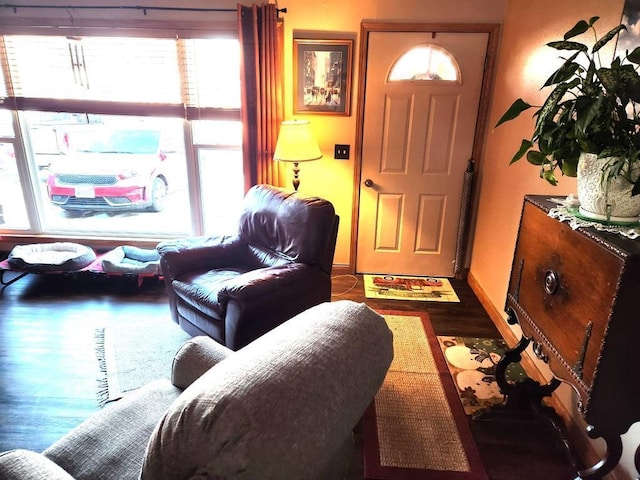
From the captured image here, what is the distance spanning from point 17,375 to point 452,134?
328 cm

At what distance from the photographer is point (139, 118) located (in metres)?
3.42

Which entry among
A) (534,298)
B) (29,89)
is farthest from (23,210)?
(534,298)

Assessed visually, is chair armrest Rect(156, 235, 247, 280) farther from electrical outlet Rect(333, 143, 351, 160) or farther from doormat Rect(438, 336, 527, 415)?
doormat Rect(438, 336, 527, 415)

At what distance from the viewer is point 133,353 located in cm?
242

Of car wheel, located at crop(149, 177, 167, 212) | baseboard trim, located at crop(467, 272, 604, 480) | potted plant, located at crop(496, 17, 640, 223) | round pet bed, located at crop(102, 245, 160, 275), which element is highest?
potted plant, located at crop(496, 17, 640, 223)

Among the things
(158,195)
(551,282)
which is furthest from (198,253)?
(551,282)

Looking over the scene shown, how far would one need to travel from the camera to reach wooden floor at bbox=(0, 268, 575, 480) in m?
1.78

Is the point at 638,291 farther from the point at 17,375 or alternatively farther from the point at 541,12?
the point at 17,375

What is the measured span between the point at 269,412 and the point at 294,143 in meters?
2.41

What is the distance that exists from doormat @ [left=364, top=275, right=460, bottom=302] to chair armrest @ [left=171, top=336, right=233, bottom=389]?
1.92 m

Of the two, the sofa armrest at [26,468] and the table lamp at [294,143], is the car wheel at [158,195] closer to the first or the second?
the table lamp at [294,143]

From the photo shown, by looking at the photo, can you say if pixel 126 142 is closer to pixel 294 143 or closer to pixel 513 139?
pixel 294 143

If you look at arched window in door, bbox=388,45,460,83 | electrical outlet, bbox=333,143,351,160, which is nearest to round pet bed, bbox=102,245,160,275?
electrical outlet, bbox=333,143,351,160

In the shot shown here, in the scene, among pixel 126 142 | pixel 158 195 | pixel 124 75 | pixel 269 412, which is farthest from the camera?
pixel 158 195
